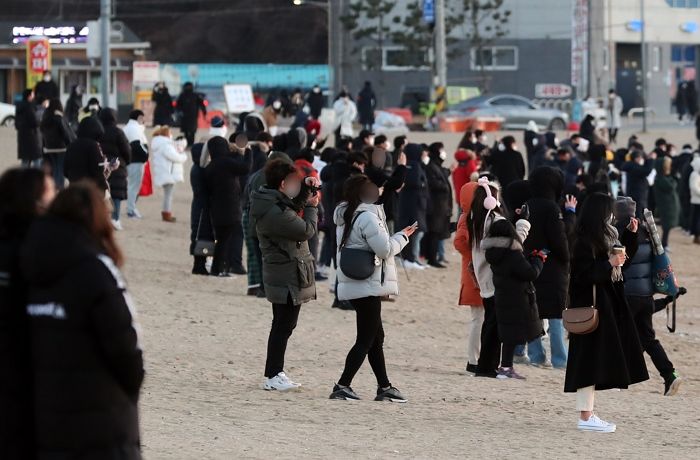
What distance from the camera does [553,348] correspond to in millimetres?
13023

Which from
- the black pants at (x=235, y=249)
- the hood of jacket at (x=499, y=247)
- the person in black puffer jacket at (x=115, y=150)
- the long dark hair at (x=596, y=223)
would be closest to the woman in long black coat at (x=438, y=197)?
the black pants at (x=235, y=249)

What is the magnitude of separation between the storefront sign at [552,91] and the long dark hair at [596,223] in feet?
187

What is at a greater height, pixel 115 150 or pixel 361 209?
pixel 115 150

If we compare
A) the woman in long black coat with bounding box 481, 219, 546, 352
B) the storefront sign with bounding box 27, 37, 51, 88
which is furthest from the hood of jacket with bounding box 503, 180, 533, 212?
the storefront sign with bounding box 27, 37, 51, 88

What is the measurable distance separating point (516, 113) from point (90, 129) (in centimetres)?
3250

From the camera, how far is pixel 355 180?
10.1 meters

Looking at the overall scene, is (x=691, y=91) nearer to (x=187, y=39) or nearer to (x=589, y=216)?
(x=187, y=39)

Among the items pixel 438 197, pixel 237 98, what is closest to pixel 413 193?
pixel 438 197

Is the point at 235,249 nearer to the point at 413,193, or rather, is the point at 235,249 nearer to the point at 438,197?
the point at 413,193

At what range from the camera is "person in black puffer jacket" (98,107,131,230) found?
19.3 meters

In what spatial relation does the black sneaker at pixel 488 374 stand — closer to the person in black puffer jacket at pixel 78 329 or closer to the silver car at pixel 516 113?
the person in black puffer jacket at pixel 78 329

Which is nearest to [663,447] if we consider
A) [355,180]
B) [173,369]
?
[355,180]

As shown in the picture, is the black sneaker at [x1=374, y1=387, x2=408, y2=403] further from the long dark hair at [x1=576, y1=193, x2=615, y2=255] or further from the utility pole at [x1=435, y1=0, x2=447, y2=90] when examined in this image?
the utility pole at [x1=435, y1=0, x2=447, y2=90]

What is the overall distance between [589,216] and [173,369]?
3738 mm
